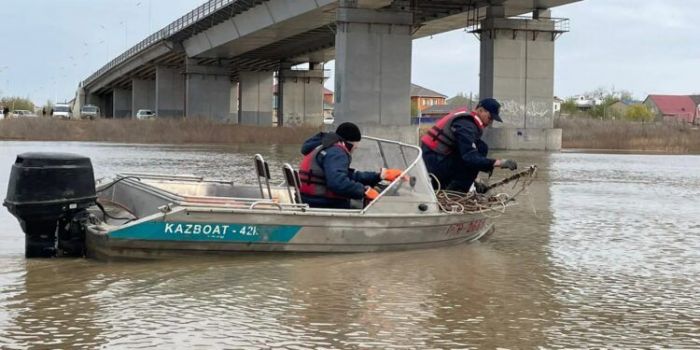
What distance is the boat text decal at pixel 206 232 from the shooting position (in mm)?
9688

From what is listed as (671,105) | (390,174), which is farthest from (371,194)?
(671,105)

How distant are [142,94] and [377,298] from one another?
9543cm

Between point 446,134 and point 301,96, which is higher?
point 301,96

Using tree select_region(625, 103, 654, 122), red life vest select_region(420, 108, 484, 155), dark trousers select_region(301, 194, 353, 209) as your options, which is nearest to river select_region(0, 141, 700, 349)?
dark trousers select_region(301, 194, 353, 209)

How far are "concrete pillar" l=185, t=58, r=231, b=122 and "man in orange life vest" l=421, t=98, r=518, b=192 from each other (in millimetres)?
60843

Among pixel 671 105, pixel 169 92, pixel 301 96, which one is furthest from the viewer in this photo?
pixel 671 105

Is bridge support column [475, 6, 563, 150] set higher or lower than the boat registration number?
higher

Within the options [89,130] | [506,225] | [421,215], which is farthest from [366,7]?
[421,215]

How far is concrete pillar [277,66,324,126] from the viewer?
273 ft

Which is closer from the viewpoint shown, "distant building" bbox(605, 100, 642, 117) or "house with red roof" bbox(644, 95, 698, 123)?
"distant building" bbox(605, 100, 642, 117)

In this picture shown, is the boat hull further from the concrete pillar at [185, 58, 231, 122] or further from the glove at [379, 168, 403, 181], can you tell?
the concrete pillar at [185, 58, 231, 122]

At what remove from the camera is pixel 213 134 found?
2221 inches

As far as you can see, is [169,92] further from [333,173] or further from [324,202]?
[333,173]

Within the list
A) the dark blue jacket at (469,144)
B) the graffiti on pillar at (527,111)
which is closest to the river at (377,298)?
the dark blue jacket at (469,144)
